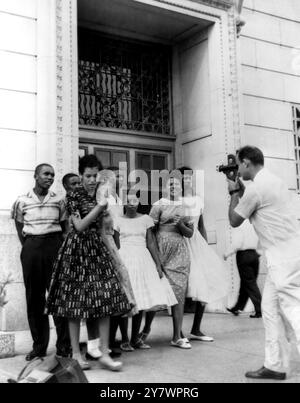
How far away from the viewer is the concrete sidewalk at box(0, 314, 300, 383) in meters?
4.43

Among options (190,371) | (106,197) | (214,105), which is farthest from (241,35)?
(190,371)

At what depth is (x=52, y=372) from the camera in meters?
3.38

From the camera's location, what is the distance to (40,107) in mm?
7395

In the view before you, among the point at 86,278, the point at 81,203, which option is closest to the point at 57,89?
the point at 81,203

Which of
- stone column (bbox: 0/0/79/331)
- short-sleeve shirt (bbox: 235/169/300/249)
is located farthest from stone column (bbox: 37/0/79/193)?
short-sleeve shirt (bbox: 235/169/300/249)

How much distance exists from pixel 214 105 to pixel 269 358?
5.74 meters

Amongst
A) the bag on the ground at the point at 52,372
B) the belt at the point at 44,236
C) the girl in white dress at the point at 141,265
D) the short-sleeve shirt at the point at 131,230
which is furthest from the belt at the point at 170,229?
the bag on the ground at the point at 52,372

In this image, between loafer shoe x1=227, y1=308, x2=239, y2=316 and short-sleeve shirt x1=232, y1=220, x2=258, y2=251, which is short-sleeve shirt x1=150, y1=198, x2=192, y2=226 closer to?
short-sleeve shirt x1=232, y1=220, x2=258, y2=251

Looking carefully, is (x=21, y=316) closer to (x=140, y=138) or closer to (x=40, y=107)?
(x=40, y=107)

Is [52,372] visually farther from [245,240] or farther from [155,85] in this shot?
[155,85]

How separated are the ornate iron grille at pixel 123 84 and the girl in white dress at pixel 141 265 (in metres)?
3.62

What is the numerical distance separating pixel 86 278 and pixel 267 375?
1.74 m

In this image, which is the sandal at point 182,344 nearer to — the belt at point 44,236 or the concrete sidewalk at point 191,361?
the concrete sidewalk at point 191,361

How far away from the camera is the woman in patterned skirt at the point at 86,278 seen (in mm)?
4625
